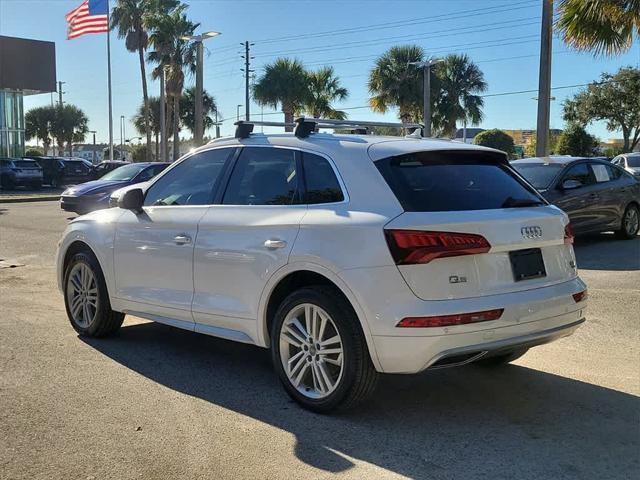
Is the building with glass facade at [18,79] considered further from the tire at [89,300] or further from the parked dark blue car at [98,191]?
the tire at [89,300]

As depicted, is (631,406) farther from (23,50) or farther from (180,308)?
(23,50)

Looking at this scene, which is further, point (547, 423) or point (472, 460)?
point (547, 423)

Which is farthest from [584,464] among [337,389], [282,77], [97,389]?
[282,77]

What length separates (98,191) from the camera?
16266 millimetres

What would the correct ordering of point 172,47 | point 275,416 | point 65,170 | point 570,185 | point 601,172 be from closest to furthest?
point 275,416 → point 570,185 → point 601,172 → point 65,170 → point 172,47

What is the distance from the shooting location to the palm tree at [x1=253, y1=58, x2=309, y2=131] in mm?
39434

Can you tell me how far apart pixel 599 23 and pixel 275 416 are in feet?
36.0

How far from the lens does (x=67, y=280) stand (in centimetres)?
632

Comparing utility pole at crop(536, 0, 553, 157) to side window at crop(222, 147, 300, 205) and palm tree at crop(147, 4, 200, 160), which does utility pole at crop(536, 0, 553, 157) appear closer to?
side window at crop(222, 147, 300, 205)

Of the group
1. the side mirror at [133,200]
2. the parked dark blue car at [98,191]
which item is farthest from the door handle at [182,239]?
the parked dark blue car at [98,191]

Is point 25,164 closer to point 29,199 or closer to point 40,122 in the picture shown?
point 29,199

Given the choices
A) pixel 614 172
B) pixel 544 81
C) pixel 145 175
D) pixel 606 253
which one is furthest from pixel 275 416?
pixel 544 81

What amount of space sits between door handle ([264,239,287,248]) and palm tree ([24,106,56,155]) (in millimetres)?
74241

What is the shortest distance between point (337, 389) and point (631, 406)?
6.71 ft
